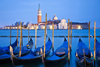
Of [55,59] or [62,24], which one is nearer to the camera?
[55,59]

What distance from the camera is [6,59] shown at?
2.80 meters

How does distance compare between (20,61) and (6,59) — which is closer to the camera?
(20,61)

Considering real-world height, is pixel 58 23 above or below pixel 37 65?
above

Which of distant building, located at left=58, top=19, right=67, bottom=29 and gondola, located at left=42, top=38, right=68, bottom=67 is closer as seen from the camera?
gondola, located at left=42, top=38, right=68, bottom=67

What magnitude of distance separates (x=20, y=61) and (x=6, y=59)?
0.47 meters

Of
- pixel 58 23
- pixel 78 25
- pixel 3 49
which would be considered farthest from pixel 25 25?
pixel 3 49

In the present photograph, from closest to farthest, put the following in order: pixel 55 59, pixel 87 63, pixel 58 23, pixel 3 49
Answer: pixel 87 63 < pixel 55 59 < pixel 3 49 < pixel 58 23

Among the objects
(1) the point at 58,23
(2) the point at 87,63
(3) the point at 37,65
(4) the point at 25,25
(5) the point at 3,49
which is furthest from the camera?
(1) the point at 58,23

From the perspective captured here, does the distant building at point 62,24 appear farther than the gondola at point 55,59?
Yes

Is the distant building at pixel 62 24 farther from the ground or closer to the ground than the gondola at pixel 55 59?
farther from the ground

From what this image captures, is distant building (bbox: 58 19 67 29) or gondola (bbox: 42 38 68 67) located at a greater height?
distant building (bbox: 58 19 67 29)

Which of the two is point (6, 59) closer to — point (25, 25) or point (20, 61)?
point (20, 61)

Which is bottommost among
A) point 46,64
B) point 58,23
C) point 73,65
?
point 73,65

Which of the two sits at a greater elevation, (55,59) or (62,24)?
(62,24)
